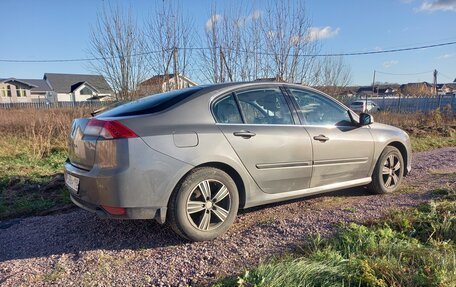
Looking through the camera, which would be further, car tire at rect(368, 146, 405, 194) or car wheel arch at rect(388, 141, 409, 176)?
car wheel arch at rect(388, 141, 409, 176)

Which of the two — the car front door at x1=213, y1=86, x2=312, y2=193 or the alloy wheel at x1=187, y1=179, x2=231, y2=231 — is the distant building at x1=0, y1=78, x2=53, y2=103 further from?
the alloy wheel at x1=187, y1=179, x2=231, y2=231

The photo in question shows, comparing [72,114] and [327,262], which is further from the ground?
[72,114]

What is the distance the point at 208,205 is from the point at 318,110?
75.4 inches

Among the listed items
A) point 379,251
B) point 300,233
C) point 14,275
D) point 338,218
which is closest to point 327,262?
point 379,251

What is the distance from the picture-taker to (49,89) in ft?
202

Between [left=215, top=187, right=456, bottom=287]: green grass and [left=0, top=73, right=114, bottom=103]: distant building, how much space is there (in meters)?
54.1

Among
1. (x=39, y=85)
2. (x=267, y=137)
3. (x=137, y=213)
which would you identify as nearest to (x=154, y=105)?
(x=137, y=213)

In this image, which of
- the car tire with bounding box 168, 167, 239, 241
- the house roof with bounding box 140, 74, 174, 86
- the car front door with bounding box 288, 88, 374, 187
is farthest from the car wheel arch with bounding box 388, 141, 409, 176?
the house roof with bounding box 140, 74, 174, 86

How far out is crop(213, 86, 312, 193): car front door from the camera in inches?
141

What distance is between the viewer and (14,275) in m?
2.84

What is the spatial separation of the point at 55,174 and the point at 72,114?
6425 mm

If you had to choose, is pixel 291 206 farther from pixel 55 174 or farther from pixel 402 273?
pixel 55 174

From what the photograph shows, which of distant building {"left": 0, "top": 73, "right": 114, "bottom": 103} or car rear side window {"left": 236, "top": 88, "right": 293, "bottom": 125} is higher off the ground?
distant building {"left": 0, "top": 73, "right": 114, "bottom": 103}

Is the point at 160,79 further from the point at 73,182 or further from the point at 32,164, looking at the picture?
the point at 73,182
